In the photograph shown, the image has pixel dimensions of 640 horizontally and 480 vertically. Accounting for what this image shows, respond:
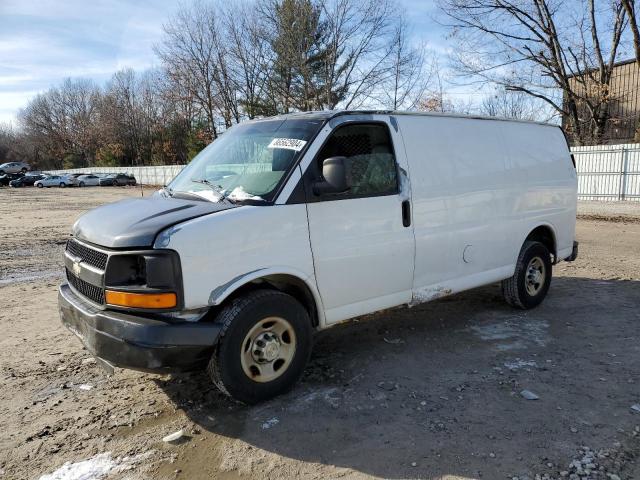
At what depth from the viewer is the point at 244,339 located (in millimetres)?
3486

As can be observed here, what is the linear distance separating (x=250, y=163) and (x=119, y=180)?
173ft

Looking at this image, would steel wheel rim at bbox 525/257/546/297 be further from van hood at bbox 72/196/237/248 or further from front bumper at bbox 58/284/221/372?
front bumper at bbox 58/284/221/372

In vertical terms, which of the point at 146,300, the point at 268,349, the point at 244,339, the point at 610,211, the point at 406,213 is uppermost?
the point at 406,213

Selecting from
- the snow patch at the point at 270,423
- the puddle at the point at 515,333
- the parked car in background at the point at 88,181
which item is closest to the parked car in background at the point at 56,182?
the parked car in background at the point at 88,181

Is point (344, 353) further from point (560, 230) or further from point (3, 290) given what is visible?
point (3, 290)

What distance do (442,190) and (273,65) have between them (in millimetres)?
32819

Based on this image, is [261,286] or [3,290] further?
[3,290]

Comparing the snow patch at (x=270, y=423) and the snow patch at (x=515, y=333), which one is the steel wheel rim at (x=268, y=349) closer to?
the snow patch at (x=270, y=423)

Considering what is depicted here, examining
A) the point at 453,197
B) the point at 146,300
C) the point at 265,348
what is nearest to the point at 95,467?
the point at 146,300

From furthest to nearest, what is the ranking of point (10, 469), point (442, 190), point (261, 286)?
point (442, 190) → point (261, 286) → point (10, 469)

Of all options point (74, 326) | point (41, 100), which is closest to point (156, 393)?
point (74, 326)

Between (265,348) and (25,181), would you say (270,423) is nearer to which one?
(265,348)

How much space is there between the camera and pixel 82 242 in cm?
378

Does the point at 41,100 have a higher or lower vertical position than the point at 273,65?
higher
